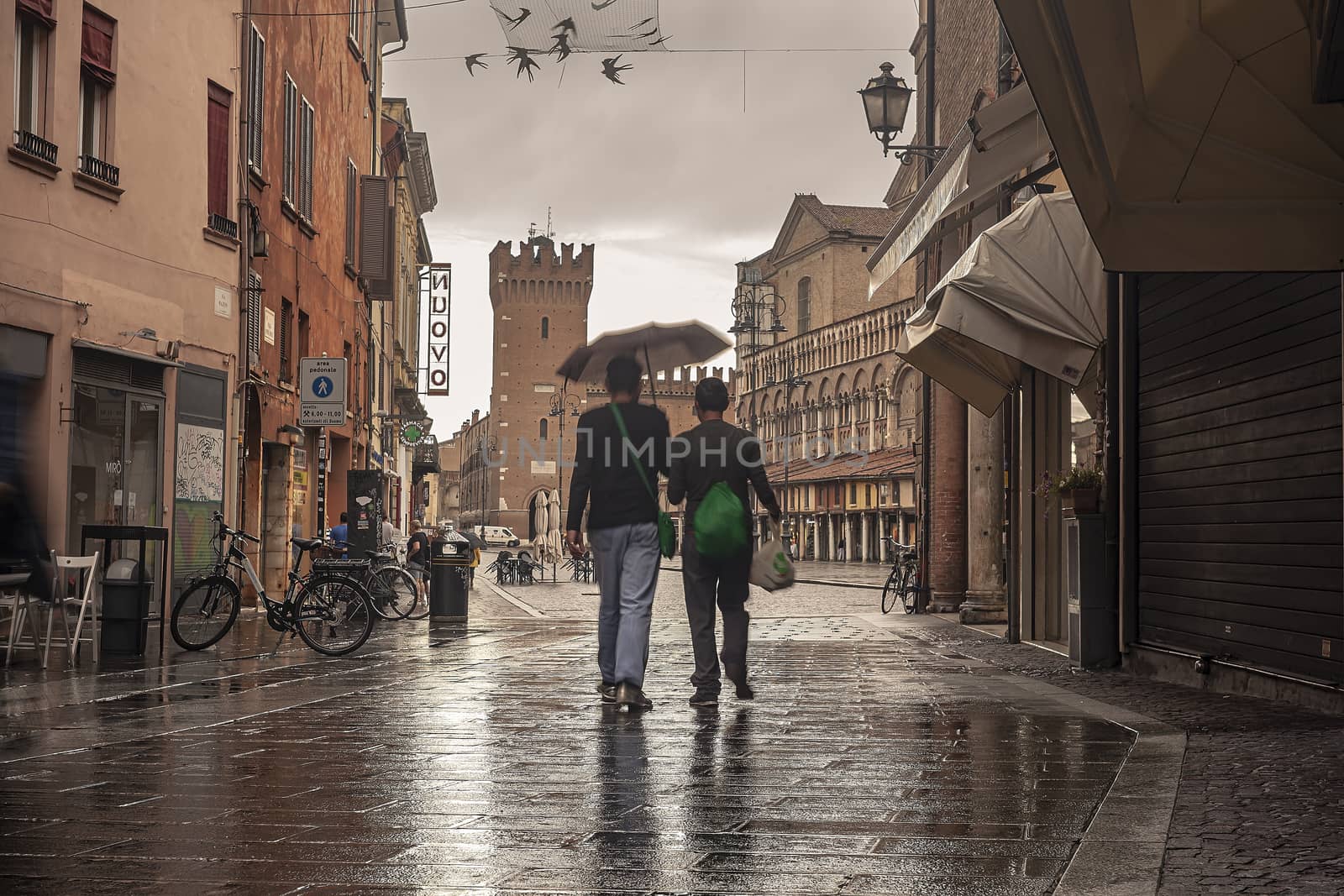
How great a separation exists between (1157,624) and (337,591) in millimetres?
6826

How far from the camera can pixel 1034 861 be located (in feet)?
14.2

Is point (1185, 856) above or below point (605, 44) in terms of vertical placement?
below

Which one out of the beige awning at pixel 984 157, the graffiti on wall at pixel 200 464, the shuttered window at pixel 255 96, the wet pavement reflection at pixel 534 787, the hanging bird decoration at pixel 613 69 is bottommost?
the wet pavement reflection at pixel 534 787

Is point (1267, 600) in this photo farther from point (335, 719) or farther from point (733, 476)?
point (335, 719)

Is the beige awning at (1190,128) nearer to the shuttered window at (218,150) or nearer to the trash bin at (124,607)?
the trash bin at (124,607)

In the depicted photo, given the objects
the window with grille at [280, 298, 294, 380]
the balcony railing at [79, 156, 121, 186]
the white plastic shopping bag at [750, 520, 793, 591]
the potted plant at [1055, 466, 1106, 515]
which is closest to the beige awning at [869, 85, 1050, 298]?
the potted plant at [1055, 466, 1106, 515]

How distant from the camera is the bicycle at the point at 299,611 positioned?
1314cm

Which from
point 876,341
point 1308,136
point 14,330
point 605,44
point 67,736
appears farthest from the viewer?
point 876,341

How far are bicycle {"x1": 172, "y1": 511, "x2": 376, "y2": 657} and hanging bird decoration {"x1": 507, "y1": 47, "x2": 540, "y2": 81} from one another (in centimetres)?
461

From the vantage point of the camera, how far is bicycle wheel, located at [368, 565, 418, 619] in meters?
17.9

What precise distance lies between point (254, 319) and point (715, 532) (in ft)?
46.7

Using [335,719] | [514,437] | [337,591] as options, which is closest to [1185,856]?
[335,719]

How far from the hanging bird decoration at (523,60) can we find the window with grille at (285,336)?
11.2 m

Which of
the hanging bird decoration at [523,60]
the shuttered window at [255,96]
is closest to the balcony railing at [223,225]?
the shuttered window at [255,96]
